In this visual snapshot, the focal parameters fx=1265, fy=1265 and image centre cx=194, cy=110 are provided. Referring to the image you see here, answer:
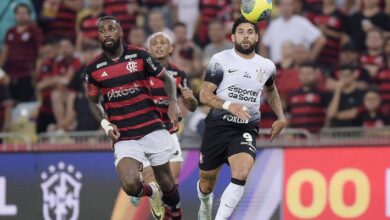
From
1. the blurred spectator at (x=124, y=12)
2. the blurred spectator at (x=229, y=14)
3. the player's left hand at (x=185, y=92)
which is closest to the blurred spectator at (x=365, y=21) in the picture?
the blurred spectator at (x=229, y=14)

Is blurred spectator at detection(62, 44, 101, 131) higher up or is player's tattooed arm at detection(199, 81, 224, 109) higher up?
player's tattooed arm at detection(199, 81, 224, 109)

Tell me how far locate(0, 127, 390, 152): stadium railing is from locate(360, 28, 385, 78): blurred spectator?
71.2 inches

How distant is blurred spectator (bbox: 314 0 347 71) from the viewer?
20.1 m

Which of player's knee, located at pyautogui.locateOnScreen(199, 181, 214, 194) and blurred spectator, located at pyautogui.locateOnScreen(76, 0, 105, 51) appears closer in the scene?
player's knee, located at pyautogui.locateOnScreen(199, 181, 214, 194)

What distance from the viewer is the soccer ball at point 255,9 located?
14.9 meters

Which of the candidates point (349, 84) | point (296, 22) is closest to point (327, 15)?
point (296, 22)

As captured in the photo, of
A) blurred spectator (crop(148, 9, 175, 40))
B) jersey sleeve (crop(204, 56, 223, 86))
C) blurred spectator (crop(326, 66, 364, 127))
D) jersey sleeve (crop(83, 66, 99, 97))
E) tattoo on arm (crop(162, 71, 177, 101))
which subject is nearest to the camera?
jersey sleeve (crop(204, 56, 223, 86))

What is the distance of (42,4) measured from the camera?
22922mm

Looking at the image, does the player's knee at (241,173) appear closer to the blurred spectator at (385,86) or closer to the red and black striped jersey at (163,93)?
the red and black striped jersey at (163,93)

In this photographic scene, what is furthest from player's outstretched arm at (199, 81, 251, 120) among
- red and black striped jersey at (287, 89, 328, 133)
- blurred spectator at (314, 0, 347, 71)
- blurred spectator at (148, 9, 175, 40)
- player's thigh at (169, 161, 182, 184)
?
blurred spectator at (148, 9, 175, 40)

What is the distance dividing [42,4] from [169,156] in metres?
8.65

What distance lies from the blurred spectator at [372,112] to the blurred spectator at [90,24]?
5.18 meters

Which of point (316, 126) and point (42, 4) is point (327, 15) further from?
point (42, 4)

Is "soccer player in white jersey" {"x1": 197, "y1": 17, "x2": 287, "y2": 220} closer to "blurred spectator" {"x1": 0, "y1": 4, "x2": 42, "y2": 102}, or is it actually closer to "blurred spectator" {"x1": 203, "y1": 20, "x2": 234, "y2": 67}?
"blurred spectator" {"x1": 203, "y1": 20, "x2": 234, "y2": 67}
